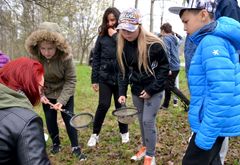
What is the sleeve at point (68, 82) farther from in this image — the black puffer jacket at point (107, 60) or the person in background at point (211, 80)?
the person in background at point (211, 80)

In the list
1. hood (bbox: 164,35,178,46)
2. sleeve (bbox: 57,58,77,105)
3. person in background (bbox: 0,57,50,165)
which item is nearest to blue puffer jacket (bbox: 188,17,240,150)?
person in background (bbox: 0,57,50,165)

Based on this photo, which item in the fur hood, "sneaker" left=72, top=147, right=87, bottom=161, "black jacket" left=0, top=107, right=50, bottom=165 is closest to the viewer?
"black jacket" left=0, top=107, right=50, bottom=165

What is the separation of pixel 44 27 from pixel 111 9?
40.7 inches

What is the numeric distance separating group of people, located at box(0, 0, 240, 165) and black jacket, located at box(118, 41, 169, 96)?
1 centimetres

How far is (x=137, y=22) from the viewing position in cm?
362

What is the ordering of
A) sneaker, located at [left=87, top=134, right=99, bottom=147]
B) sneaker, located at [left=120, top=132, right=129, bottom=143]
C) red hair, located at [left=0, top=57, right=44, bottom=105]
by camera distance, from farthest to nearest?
sneaker, located at [left=120, top=132, right=129, bottom=143] → sneaker, located at [left=87, top=134, right=99, bottom=147] → red hair, located at [left=0, top=57, right=44, bottom=105]

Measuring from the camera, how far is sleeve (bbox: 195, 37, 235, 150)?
2.34 metres

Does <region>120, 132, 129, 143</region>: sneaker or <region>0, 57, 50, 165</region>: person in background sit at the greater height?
<region>0, 57, 50, 165</region>: person in background

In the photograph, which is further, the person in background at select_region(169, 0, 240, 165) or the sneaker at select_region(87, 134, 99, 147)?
the sneaker at select_region(87, 134, 99, 147)

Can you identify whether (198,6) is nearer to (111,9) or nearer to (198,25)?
(198,25)

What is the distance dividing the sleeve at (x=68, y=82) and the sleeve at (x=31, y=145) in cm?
232

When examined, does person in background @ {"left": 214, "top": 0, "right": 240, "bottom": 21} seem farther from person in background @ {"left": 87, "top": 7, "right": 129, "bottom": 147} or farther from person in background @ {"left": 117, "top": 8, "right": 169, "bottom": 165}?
person in background @ {"left": 87, "top": 7, "right": 129, "bottom": 147}

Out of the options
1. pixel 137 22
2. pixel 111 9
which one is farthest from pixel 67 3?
pixel 137 22

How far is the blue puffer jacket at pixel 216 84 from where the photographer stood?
7.71ft
